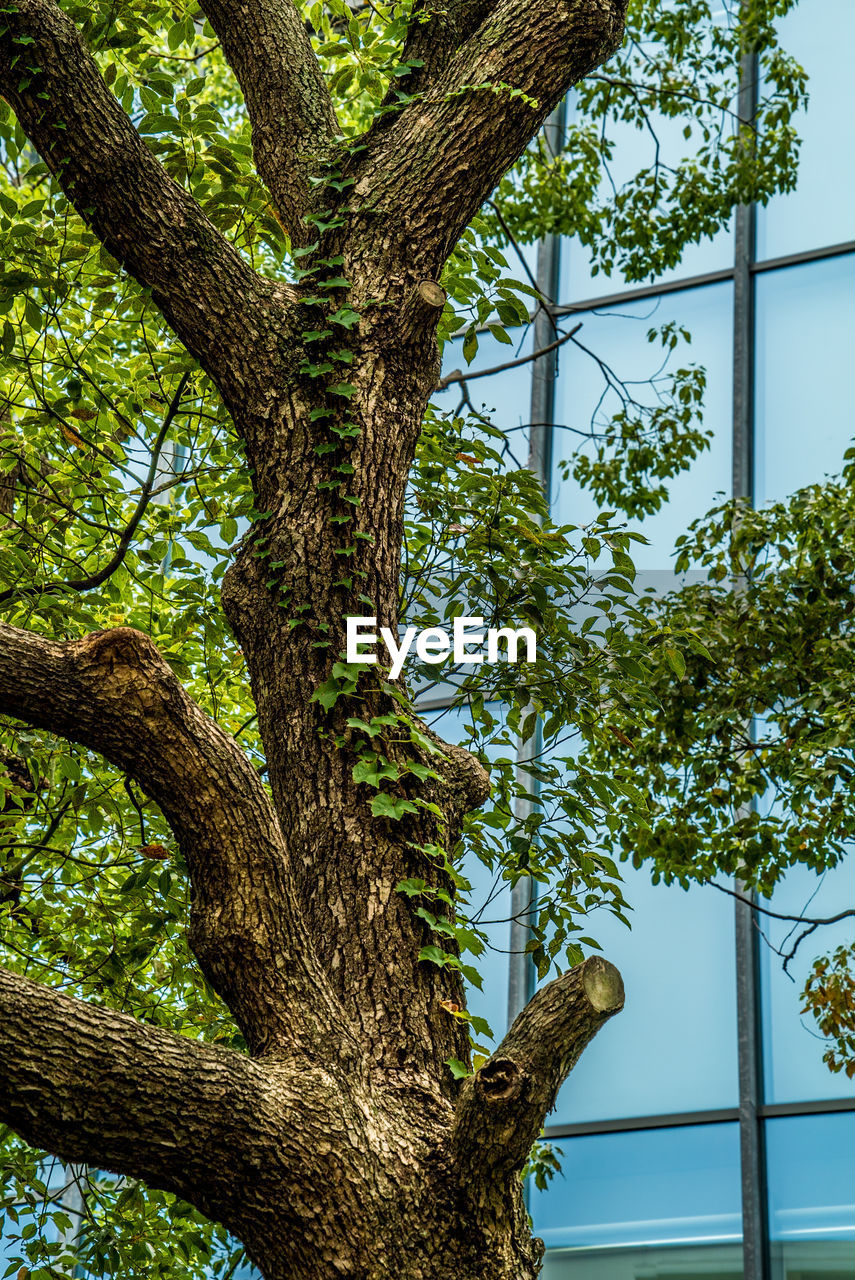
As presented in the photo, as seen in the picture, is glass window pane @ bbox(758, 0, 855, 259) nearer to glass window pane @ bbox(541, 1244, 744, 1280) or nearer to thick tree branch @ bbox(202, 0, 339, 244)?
thick tree branch @ bbox(202, 0, 339, 244)

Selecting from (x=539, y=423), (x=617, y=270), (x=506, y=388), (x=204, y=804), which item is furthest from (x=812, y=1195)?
(x=617, y=270)

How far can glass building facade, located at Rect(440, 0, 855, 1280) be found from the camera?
529cm

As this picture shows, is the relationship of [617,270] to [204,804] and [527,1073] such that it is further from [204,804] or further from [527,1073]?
[527,1073]

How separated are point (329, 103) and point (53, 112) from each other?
72 centimetres

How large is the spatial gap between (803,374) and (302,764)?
17.0 feet

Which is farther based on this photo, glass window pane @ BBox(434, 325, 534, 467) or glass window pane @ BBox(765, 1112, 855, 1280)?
glass window pane @ BBox(434, 325, 534, 467)

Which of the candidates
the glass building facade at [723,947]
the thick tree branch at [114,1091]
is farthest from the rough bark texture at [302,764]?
the glass building facade at [723,947]

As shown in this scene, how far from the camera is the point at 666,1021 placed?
5.83m

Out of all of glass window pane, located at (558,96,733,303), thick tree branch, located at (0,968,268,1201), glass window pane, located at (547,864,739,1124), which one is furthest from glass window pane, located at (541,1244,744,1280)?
glass window pane, located at (558,96,733,303)

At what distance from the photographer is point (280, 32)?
2898 millimetres

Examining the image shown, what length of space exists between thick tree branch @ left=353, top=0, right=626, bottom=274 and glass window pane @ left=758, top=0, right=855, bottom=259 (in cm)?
458

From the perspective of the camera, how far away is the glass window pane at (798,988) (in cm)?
542

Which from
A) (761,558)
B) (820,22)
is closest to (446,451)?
(761,558)

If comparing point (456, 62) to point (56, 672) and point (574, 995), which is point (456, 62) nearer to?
point (56, 672)
